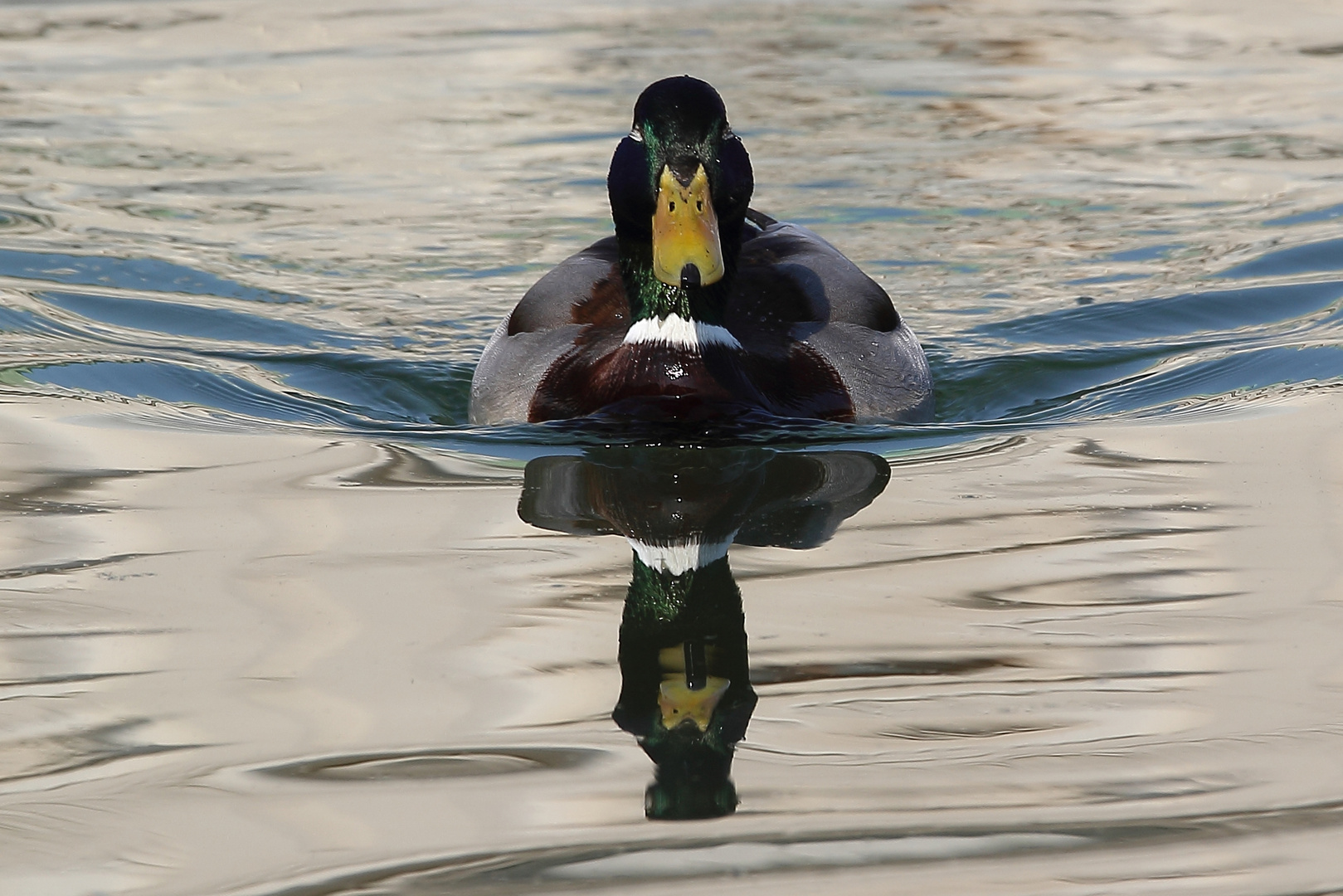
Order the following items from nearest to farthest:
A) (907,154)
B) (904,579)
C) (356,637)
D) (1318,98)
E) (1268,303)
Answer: (356,637)
(904,579)
(1268,303)
(907,154)
(1318,98)

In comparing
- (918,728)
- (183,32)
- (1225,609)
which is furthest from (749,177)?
(183,32)

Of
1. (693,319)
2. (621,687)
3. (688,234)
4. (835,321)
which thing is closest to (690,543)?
(621,687)

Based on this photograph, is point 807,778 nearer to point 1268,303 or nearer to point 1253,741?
point 1253,741

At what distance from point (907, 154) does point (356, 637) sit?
26.4ft

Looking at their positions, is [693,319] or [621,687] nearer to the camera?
[621,687]

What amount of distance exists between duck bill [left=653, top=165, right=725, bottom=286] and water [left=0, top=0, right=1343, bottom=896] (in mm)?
543

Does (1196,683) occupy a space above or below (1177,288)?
below

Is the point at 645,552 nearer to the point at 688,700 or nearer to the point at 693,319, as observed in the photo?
the point at 688,700

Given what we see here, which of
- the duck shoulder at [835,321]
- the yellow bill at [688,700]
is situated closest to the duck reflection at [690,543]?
the yellow bill at [688,700]

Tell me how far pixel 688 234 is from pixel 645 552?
135 cm

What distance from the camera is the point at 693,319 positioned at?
6.00 m

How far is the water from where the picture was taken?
311 cm

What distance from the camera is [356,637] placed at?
396 centimetres

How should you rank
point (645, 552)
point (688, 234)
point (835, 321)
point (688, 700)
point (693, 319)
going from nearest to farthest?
point (688, 700) < point (645, 552) < point (688, 234) < point (693, 319) < point (835, 321)
